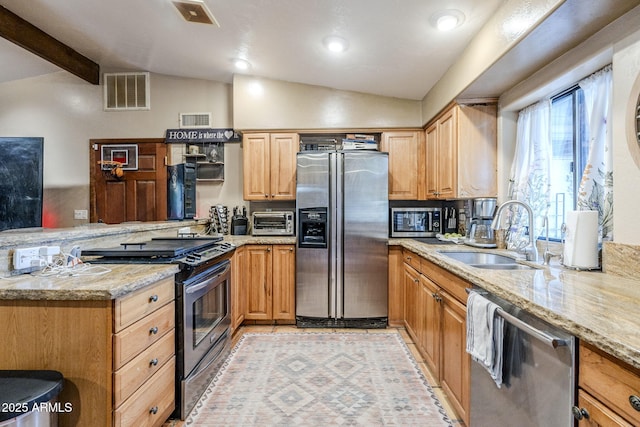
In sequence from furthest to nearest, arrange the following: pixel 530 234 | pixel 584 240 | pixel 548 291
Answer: pixel 530 234
pixel 584 240
pixel 548 291

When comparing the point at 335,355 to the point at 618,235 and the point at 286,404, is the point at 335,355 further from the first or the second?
the point at 618,235

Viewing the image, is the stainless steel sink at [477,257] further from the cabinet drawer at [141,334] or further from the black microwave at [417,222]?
the cabinet drawer at [141,334]

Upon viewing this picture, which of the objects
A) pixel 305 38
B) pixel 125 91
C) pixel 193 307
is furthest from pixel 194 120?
pixel 193 307

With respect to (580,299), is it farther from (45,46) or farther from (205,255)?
(45,46)

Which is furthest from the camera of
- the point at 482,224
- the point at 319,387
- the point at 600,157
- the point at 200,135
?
the point at 200,135

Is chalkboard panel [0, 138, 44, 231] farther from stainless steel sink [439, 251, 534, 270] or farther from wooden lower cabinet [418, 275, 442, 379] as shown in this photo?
stainless steel sink [439, 251, 534, 270]

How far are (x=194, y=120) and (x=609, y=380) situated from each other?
441cm

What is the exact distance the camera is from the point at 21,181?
3926mm

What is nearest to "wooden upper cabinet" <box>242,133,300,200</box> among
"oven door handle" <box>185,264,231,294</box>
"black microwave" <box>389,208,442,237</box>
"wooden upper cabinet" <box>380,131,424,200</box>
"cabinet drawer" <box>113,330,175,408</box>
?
"wooden upper cabinet" <box>380,131,424,200</box>

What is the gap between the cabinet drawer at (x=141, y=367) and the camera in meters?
1.32

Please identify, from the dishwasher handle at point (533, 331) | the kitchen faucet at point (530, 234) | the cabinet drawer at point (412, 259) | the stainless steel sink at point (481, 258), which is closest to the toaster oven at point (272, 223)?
the cabinet drawer at point (412, 259)

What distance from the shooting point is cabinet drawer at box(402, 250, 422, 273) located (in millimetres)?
2670

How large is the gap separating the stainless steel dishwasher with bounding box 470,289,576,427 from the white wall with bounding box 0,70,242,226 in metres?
3.34

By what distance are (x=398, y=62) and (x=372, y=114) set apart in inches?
34.2
